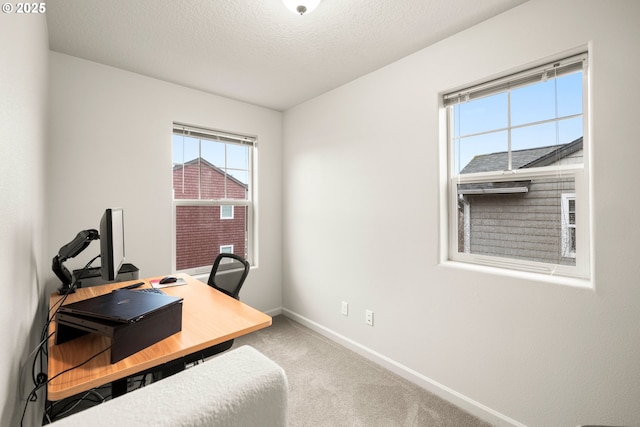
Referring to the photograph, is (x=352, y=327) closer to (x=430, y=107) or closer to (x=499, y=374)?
(x=499, y=374)

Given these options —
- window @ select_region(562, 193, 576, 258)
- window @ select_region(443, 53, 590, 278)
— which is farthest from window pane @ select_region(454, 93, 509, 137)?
window @ select_region(562, 193, 576, 258)

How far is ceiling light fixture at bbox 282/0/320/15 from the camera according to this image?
62.6 inches

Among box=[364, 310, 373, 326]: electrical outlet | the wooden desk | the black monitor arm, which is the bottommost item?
box=[364, 310, 373, 326]: electrical outlet

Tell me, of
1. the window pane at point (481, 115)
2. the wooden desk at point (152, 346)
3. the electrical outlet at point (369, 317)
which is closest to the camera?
the wooden desk at point (152, 346)

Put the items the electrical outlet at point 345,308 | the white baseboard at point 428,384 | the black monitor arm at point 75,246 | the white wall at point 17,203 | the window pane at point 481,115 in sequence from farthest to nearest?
1. the electrical outlet at point 345,308
2. the window pane at point 481,115
3. the white baseboard at point 428,384
4. the black monitor arm at point 75,246
5. the white wall at point 17,203

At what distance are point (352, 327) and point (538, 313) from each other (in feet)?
4.94

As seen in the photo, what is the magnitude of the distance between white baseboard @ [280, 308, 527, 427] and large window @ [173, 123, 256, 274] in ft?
4.68

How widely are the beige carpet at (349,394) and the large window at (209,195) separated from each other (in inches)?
42.5

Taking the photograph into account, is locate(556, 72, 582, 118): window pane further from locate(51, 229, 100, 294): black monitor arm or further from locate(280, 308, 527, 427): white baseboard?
locate(51, 229, 100, 294): black monitor arm

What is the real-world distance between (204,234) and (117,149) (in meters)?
1.13

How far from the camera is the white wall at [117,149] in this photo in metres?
→ 2.24

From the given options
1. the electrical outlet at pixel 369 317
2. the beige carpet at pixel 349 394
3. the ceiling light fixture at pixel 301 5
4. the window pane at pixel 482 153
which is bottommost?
the beige carpet at pixel 349 394

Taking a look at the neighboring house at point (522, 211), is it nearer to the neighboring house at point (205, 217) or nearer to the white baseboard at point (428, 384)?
the white baseboard at point (428, 384)

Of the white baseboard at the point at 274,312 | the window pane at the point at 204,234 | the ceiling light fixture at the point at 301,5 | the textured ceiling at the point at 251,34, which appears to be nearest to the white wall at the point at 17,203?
the textured ceiling at the point at 251,34
